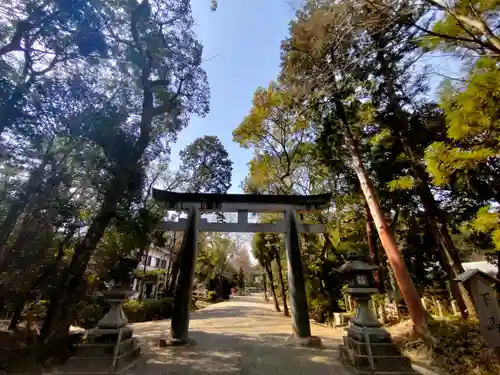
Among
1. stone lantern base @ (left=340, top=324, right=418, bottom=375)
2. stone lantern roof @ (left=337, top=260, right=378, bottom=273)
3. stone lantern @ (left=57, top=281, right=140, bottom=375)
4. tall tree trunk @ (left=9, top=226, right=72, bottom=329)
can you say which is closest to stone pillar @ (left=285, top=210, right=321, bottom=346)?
stone lantern base @ (left=340, top=324, right=418, bottom=375)

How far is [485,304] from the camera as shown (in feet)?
11.3

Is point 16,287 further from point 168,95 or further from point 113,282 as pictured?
point 168,95

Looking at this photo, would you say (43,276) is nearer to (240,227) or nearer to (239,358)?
(239,358)

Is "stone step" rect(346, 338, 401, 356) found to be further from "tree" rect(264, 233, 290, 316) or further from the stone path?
"tree" rect(264, 233, 290, 316)

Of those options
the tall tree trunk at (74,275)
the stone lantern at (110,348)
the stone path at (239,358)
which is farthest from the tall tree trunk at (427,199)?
the stone lantern at (110,348)

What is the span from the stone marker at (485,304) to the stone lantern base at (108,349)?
5.85m

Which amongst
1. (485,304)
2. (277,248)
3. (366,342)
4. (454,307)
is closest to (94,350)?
(366,342)

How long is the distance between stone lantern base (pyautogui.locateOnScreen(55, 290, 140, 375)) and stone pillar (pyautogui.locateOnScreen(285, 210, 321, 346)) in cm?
398

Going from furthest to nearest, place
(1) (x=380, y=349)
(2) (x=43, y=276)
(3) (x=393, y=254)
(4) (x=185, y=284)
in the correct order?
(4) (x=185, y=284), (3) (x=393, y=254), (2) (x=43, y=276), (1) (x=380, y=349)

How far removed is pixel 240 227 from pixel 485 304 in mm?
5688

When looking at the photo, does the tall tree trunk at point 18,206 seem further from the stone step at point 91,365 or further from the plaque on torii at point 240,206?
the plaque on torii at point 240,206

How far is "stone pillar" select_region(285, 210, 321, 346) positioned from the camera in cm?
677

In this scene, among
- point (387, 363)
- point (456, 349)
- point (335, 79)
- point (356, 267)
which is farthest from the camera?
point (335, 79)

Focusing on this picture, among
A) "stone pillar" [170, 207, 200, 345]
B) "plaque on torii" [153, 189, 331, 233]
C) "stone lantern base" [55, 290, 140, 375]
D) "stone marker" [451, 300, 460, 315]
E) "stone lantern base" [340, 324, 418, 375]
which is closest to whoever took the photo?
"stone lantern base" [340, 324, 418, 375]
